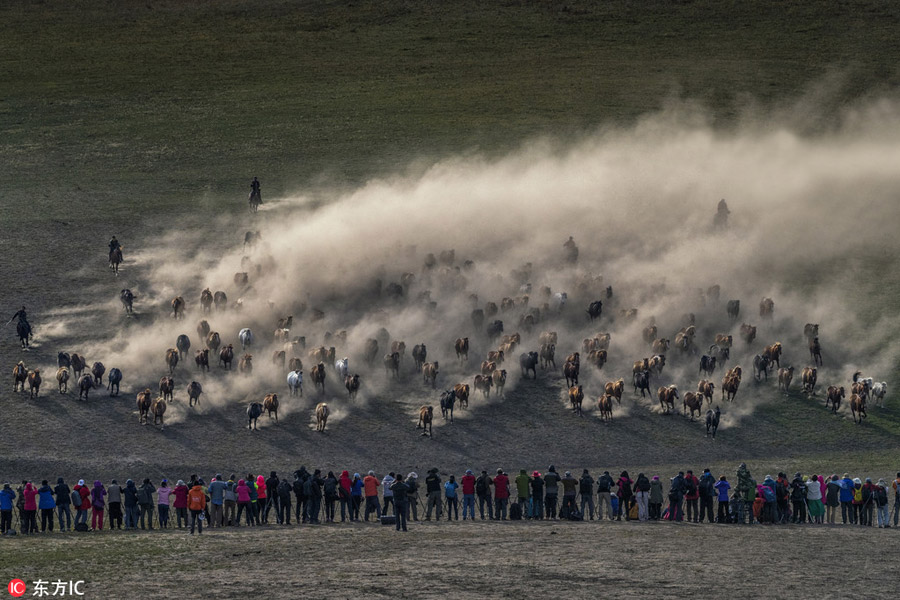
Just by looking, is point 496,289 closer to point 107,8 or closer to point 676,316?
point 676,316

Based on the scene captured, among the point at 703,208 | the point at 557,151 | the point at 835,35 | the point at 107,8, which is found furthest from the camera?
the point at 107,8

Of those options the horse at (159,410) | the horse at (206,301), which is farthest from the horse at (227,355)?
the horse at (206,301)

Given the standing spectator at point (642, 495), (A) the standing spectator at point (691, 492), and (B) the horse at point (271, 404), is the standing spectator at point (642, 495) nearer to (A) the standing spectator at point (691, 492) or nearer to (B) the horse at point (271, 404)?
(A) the standing spectator at point (691, 492)

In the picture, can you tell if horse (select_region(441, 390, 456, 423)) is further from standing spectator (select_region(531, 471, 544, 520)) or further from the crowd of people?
standing spectator (select_region(531, 471, 544, 520))

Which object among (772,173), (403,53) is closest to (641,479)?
(772,173)

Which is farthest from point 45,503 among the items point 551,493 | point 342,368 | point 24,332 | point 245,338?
point 24,332

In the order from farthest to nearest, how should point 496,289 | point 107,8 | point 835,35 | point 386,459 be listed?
1. point 107,8
2. point 835,35
3. point 496,289
4. point 386,459
